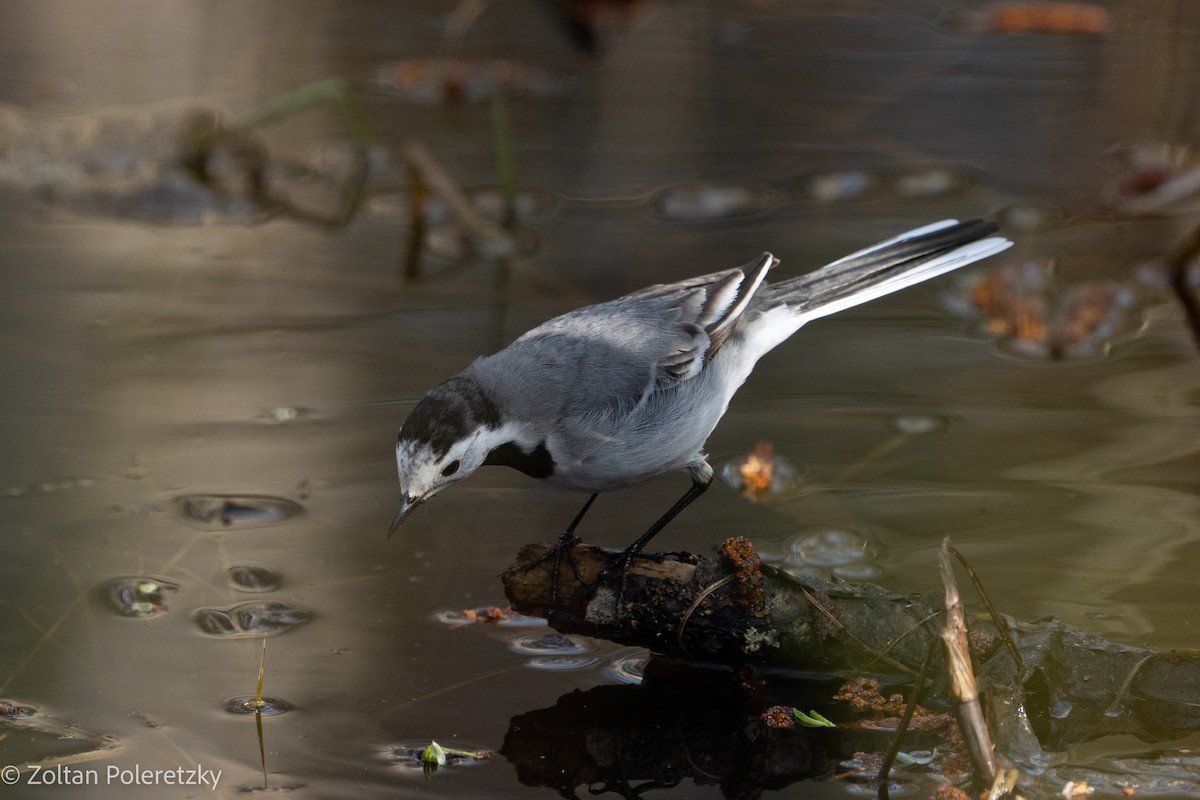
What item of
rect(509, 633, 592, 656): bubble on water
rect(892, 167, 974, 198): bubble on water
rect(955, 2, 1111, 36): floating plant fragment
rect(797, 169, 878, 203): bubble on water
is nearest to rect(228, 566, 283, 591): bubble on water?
rect(509, 633, 592, 656): bubble on water

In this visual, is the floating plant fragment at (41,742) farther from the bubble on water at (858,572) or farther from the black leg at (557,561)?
the bubble on water at (858,572)

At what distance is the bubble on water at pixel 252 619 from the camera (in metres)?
4.80

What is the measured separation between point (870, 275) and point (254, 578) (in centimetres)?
279

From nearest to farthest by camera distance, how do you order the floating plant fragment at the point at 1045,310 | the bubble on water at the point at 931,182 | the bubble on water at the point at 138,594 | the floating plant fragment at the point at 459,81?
the bubble on water at the point at 138,594, the floating plant fragment at the point at 1045,310, the bubble on water at the point at 931,182, the floating plant fragment at the point at 459,81

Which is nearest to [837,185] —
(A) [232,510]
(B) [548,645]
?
(A) [232,510]

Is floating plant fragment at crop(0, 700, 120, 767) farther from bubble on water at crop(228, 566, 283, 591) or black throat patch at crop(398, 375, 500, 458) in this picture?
black throat patch at crop(398, 375, 500, 458)

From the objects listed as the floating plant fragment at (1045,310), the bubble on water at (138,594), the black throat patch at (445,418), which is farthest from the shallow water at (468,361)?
the black throat patch at (445,418)

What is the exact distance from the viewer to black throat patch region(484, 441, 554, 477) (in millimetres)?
4625

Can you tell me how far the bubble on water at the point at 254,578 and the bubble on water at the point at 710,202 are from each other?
434cm

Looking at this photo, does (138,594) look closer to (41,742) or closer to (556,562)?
(41,742)

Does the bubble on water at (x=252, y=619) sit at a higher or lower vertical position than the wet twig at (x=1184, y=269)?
lower

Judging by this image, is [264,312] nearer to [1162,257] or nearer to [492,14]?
[1162,257]

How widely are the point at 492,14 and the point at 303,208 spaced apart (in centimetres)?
439

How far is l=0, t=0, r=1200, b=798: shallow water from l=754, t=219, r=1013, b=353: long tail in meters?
0.65
